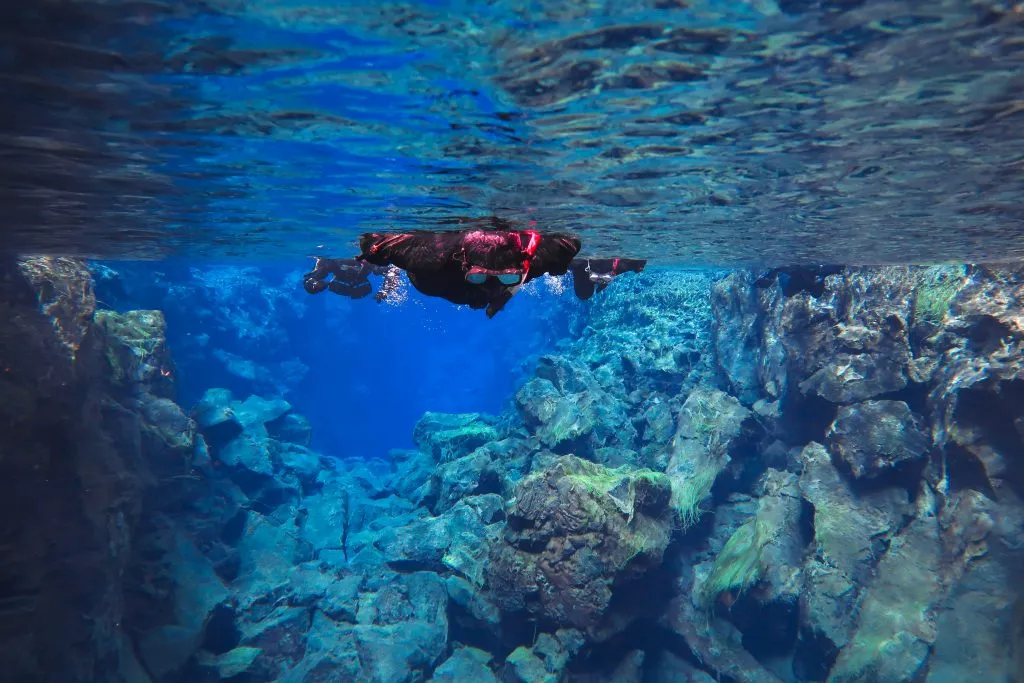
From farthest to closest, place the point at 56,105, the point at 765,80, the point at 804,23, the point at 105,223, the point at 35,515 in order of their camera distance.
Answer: the point at 105,223, the point at 35,515, the point at 56,105, the point at 765,80, the point at 804,23

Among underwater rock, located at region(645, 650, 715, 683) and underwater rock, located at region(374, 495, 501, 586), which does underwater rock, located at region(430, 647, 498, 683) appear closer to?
underwater rock, located at region(374, 495, 501, 586)

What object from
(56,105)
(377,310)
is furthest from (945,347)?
(377,310)

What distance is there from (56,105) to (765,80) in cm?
903

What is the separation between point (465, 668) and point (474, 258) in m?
14.1

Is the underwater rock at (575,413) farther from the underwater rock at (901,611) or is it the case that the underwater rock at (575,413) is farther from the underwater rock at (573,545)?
the underwater rock at (901,611)

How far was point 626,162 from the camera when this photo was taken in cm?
864

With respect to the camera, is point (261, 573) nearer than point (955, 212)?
No

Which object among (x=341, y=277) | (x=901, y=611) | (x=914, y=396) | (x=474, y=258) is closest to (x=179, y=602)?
(x=341, y=277)

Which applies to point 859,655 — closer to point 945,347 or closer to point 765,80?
point 945,347

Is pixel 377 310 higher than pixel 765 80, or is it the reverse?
pixel 765 80

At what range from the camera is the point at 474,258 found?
12.6ft

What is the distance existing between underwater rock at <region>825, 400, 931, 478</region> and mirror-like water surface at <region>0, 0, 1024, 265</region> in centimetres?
532

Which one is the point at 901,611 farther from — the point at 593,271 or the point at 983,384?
the point at 593,271

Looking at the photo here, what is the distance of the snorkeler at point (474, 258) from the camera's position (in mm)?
3850
